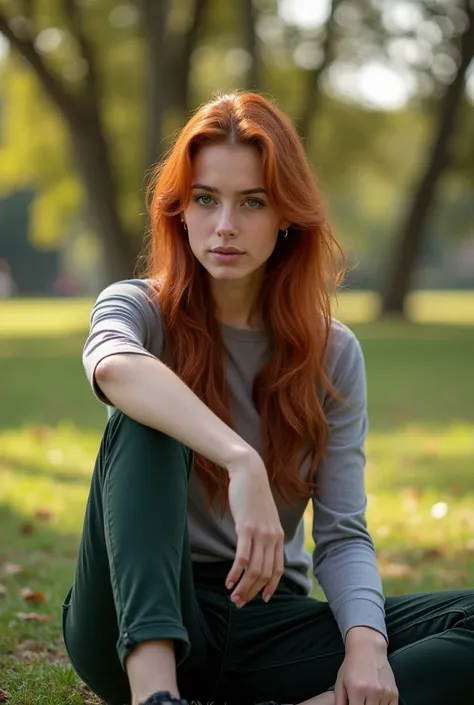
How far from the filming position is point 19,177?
3438 centimetres

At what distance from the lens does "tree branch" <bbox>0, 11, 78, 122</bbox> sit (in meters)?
18.1

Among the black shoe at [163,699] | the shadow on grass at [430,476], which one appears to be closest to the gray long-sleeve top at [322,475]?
the black shoe at [163,699]

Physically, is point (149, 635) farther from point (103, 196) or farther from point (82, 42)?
point (82, 42)

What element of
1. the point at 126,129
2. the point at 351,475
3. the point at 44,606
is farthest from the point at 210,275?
the point at 126,129

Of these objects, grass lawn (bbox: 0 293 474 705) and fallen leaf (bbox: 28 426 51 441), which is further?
fallen leaf (bbox: 28 426 51 441)

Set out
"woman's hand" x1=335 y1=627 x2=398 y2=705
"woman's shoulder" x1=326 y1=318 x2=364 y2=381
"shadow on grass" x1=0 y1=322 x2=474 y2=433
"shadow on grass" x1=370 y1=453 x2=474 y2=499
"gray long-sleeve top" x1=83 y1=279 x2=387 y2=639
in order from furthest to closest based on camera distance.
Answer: "shadow on grass" x1=0 y1=322 x2=474 y2=433 → "shadow on grass" x1=370 y1=453 x2=474 y2=499 → "woman's shoulder" x1=326 y1=318 x2=364 y2=381 → "gray long-sleeve top" x1=83 y1=279 x2=387 y2=639 → "woman's hand" x1=335 y1=627 x2=398 y2=705

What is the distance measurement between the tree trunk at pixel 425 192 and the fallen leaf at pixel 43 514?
2012cm

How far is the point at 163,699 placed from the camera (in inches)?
96.4

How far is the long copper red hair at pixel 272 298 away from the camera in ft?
10.0

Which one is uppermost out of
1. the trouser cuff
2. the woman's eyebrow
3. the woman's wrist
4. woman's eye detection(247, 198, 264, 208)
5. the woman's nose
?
the woman's eyebrow

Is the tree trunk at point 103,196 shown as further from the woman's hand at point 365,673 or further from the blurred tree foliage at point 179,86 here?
the woman's hand at point 365,673

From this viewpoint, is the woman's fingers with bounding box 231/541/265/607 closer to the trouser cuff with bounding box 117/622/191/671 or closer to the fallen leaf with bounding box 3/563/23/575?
the trouser cuff with bounding box 117/622/191/671

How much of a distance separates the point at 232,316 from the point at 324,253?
32 centimetres

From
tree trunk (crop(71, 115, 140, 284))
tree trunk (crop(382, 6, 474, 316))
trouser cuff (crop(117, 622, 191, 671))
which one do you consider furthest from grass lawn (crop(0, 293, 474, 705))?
tree trunk (crop(382, 6, 474, 316))
